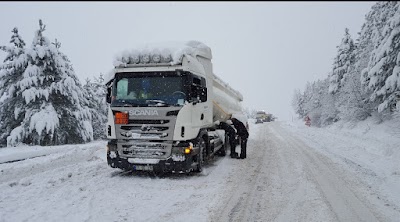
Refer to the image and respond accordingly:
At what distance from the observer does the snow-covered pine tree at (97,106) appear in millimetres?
25205

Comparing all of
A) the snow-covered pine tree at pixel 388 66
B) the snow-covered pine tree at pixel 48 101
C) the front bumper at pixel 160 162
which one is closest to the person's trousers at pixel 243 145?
the front bumper at pixel 160 162

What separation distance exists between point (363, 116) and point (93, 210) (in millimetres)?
22768

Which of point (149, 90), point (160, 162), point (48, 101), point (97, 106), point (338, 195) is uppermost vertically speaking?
point (97, 106)

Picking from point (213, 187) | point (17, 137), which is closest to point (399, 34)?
point (213, 187)

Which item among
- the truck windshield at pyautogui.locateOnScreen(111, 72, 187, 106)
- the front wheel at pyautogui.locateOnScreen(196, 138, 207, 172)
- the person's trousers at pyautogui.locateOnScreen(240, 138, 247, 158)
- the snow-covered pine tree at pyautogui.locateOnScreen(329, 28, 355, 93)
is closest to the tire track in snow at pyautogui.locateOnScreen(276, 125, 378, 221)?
the person's trousers at pyautogui.locateOnScreen(240, 138, 247, 158)

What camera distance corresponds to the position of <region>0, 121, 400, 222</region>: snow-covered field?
5.58m

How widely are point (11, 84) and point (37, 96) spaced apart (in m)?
1.96

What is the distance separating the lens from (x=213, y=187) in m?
7.56

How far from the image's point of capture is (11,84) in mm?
18234

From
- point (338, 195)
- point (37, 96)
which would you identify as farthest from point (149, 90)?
point (37, 96)

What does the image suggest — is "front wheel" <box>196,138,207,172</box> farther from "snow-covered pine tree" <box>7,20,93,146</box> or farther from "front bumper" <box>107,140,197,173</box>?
"snow-covered pine tree" <box>7,20,93,146</box>

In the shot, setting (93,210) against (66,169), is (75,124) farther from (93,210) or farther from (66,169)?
(93,210)

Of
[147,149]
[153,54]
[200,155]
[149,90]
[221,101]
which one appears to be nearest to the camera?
[147,149]

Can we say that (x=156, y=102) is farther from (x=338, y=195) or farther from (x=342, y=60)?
(x=342, y=60)
